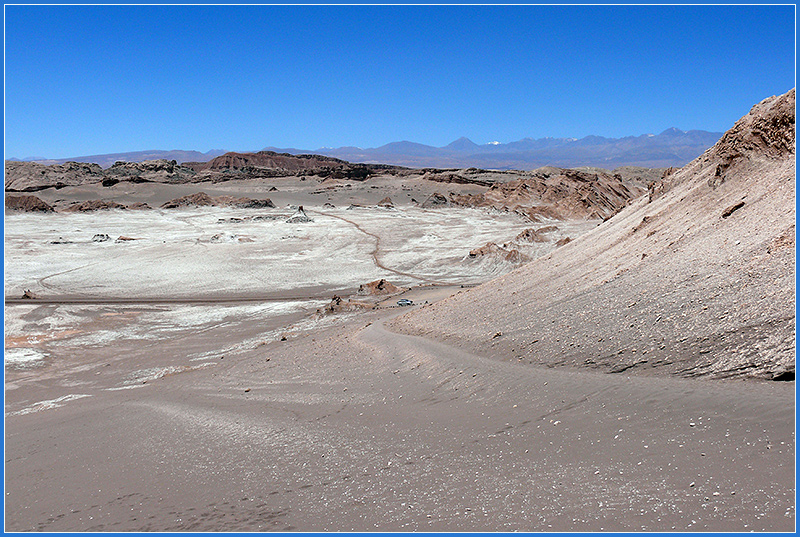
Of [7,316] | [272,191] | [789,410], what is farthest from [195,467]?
[272,191]

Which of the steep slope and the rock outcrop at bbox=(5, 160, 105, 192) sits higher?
the rock outcrop at bbox=(5, 160, 105, 192)

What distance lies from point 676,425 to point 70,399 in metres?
6.73

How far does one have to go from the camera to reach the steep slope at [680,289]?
13.2 ft

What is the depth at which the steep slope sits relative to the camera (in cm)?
402

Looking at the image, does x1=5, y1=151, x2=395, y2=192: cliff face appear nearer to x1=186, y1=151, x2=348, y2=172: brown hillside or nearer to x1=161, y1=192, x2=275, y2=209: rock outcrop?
x1=161, y1=192, x2=275, y2=209: rock outcrop

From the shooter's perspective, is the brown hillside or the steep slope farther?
the brown hillside

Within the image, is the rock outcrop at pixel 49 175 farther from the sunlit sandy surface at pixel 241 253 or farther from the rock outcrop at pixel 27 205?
the sunlit sandy surface at pixel 241 253

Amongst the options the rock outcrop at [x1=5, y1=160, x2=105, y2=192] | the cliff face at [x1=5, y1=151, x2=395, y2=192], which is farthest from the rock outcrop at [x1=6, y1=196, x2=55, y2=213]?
the rock outcrop at [x1=5, y1=160, x2=105, y2=192]

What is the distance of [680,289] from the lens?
509 centimetres

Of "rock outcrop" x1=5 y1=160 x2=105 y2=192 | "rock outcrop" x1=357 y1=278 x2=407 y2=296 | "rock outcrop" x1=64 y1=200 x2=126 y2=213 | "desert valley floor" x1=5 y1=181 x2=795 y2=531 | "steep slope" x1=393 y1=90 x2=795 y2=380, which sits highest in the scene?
"rock outcrop" x1=5 y1=160 x2=105 y2=192

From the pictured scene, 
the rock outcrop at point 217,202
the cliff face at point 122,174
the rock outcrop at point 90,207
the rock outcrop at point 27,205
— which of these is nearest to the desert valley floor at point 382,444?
the rock outcrop at point 27,205

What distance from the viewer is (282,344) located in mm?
9148

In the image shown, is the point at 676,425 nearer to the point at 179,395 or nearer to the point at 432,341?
the point at 432,341

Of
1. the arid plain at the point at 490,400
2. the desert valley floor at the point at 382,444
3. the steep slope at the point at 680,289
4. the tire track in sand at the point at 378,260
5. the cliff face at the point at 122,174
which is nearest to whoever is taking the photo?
the desert valley floor at the point at 382,444
